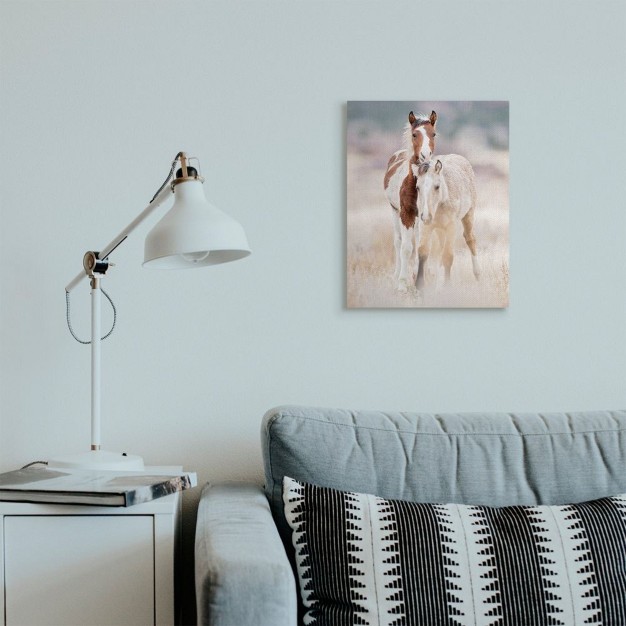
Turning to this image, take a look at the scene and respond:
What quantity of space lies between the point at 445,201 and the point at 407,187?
10cm

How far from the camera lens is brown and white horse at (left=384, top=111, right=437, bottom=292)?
A: 183 cm

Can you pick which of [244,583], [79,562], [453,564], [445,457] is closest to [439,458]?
→ [445,457]

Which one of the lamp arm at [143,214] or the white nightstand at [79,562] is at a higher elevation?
the lamp arm at [143,214]

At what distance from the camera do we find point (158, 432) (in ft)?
5.92

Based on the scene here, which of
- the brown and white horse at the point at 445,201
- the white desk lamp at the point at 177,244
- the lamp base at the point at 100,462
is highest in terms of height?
the brown and white horse at the point at 445,201

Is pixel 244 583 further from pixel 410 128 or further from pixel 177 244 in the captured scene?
pixel 410 128

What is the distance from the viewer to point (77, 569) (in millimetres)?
1350

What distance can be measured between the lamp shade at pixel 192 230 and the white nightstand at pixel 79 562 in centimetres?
48

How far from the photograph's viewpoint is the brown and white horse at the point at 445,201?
1.83m

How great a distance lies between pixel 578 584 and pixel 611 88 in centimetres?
124

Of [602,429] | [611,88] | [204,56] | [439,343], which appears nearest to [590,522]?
[602,429]

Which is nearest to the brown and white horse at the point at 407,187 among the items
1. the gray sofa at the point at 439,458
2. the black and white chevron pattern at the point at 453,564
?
the gray sofa at the point at 439,458

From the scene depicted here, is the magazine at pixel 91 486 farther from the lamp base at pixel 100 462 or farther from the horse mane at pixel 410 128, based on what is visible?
the horse mane at pixel 410 128

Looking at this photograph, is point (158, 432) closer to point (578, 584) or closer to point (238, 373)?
point (238, 373)
